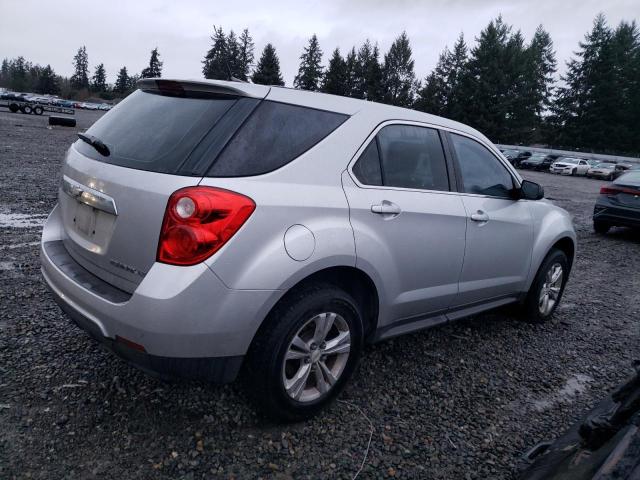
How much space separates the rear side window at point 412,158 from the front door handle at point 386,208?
5.9 inches

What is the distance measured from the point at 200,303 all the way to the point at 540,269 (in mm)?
3315

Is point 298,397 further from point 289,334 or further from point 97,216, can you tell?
point 97,216

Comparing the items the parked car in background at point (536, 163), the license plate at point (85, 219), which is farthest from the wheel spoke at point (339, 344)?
the parked car in background at point (536, 163)

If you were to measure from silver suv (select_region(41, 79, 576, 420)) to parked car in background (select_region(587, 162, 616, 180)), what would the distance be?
120 ft

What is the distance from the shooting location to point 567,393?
328 cm

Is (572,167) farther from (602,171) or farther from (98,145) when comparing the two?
(98,145)

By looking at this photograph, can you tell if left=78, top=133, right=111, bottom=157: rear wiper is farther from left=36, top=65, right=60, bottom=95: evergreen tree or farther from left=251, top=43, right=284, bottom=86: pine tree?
left=36, top=65, right=60, bottom=95: evergreen tree

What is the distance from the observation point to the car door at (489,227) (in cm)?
339

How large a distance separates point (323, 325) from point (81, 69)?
14209 cm

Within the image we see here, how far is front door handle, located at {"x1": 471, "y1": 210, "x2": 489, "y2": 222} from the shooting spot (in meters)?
Result: 3.34

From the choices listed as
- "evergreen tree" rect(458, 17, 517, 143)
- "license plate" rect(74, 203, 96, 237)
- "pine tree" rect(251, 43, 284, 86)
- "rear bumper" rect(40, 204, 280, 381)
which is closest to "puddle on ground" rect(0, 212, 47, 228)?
"license plate" rect(74, 203, 96, 237)

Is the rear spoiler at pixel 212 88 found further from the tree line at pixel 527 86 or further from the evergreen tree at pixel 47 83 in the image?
the evergreen tree at pixel 47 83

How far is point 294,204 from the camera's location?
7.54ft

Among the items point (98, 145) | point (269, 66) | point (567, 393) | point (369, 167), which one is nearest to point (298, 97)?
point (369, 167)
